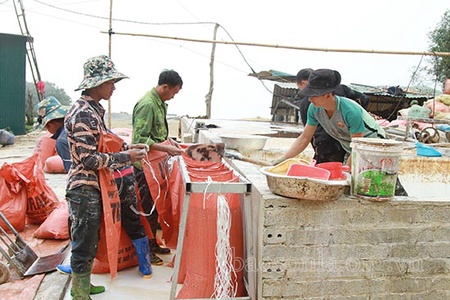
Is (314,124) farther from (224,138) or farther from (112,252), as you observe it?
(112,252)

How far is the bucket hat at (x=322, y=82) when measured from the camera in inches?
114

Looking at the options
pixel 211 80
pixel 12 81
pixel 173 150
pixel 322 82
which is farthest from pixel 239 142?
pixel 12 81

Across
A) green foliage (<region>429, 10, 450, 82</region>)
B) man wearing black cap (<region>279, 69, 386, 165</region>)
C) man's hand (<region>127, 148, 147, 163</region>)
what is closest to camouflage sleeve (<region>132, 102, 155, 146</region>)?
man's hand (<region>127, 148, 147, 163</region>)

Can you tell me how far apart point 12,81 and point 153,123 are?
48.0 feet

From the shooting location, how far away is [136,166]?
3.89 m

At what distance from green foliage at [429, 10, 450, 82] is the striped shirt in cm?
1877

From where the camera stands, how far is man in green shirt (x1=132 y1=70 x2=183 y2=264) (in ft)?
12.3

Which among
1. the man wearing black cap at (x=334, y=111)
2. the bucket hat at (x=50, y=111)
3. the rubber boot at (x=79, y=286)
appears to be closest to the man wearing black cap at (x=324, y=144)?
the man wearing black cap at (x=334, y=111)

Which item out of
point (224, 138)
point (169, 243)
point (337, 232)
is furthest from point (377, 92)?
point (337, 232)

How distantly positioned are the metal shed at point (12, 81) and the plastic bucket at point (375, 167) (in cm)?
1625

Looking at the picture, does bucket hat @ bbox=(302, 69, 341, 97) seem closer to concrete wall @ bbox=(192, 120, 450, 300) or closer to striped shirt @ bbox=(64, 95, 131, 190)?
concrete wall @ bbox=(192, 120, 450, 300)

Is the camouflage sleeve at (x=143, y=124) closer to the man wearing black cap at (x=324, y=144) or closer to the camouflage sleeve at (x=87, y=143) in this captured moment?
the camouflage sleeve at (x=87, y=143)

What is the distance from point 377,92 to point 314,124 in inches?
472

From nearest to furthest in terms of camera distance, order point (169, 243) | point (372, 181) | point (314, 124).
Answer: point (372, 181) < point (314, 124) < point (169, 243)
